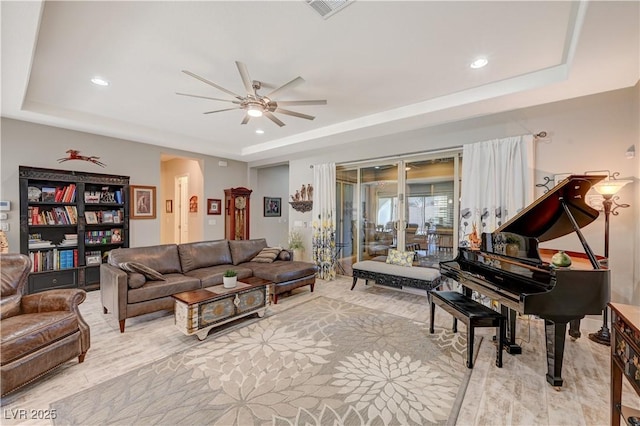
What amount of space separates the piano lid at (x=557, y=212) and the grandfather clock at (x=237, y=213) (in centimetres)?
555

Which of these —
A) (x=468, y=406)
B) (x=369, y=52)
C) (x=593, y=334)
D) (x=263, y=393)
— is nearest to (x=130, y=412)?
(x=263, y=393)

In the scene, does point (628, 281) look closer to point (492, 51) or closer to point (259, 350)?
point (492, 51)

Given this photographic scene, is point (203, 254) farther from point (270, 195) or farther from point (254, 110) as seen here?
point (270, 195)

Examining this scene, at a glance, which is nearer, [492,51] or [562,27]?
[562,27]

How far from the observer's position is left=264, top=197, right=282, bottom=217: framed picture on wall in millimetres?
7906

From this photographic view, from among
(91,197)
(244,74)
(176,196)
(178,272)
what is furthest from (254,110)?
(176,196)

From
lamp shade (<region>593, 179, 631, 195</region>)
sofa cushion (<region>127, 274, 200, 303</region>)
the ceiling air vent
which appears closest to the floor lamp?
lamp shade (<region>593, 179, 631, 195</region>)

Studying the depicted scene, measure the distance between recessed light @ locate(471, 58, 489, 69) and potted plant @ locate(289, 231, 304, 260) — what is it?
4.72 meters

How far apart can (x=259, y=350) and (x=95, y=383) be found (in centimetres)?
128

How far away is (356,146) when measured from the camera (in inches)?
219

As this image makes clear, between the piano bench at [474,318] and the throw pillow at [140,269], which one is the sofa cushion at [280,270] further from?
the piano bench at [474,318]

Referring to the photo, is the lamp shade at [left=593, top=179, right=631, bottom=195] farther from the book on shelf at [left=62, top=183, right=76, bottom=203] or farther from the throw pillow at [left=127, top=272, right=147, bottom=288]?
the book on shelf at [left=62, top=183, right=76, bottom=203]

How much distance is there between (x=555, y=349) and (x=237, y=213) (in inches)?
243

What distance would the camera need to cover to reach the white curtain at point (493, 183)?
3721 millimetres
